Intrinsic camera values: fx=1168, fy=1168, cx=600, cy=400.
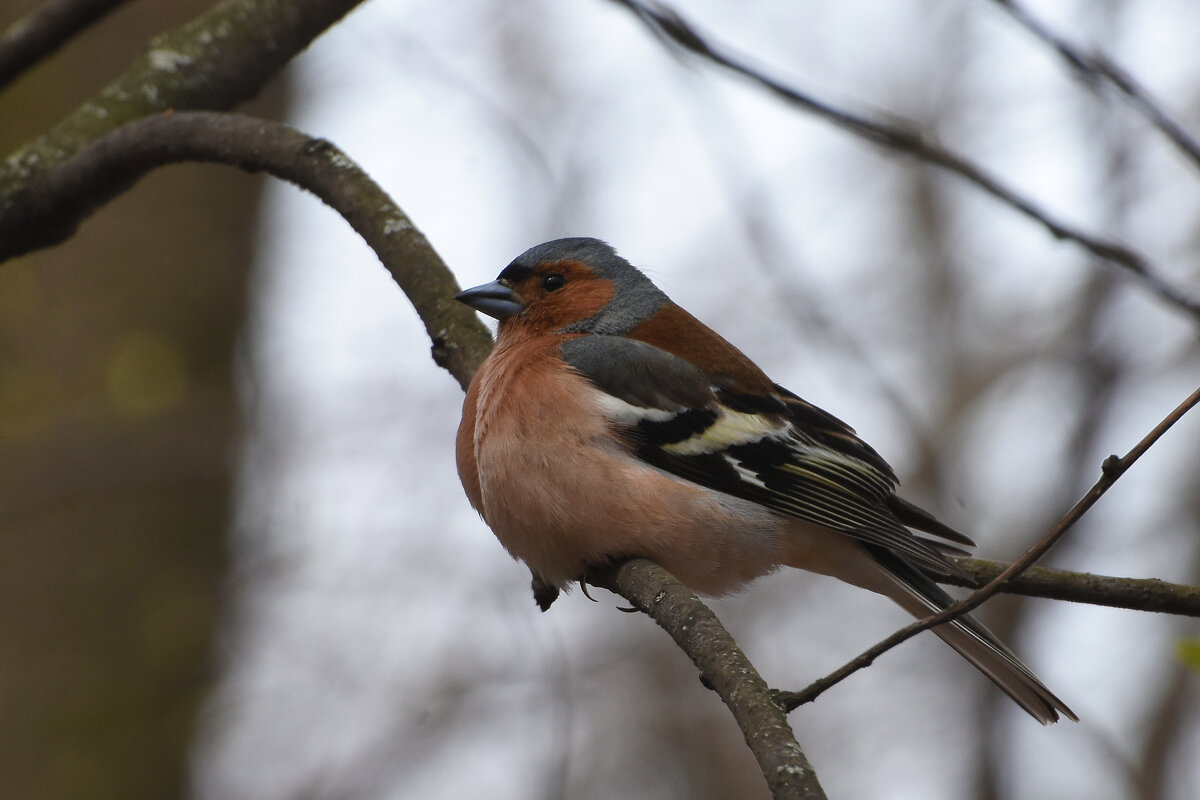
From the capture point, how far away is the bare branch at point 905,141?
2.89 m

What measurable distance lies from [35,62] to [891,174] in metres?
8.54

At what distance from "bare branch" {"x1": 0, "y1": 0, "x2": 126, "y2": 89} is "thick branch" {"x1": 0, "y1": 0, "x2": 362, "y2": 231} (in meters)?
0.25

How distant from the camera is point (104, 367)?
20.9 ft

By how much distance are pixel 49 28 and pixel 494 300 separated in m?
1.66

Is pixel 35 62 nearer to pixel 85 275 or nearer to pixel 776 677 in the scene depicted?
pixel 85 275

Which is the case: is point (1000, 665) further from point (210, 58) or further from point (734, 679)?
point (210, 58)

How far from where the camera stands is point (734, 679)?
2.04 meters

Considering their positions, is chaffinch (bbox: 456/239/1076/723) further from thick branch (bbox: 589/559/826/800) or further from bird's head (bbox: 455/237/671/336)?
thick branch (bbox: 589/559/826/800)

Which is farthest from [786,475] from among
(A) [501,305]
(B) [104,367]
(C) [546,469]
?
(B) [104,367]

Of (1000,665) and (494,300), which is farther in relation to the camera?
(494,300)

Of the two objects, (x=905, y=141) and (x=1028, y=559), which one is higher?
(x=905, y=141)

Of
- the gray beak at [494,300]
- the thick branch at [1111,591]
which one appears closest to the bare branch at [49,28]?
the gray beak at [494,300]

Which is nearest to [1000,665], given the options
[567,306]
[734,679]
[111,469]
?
[734,679]

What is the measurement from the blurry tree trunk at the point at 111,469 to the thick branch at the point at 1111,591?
489cm
